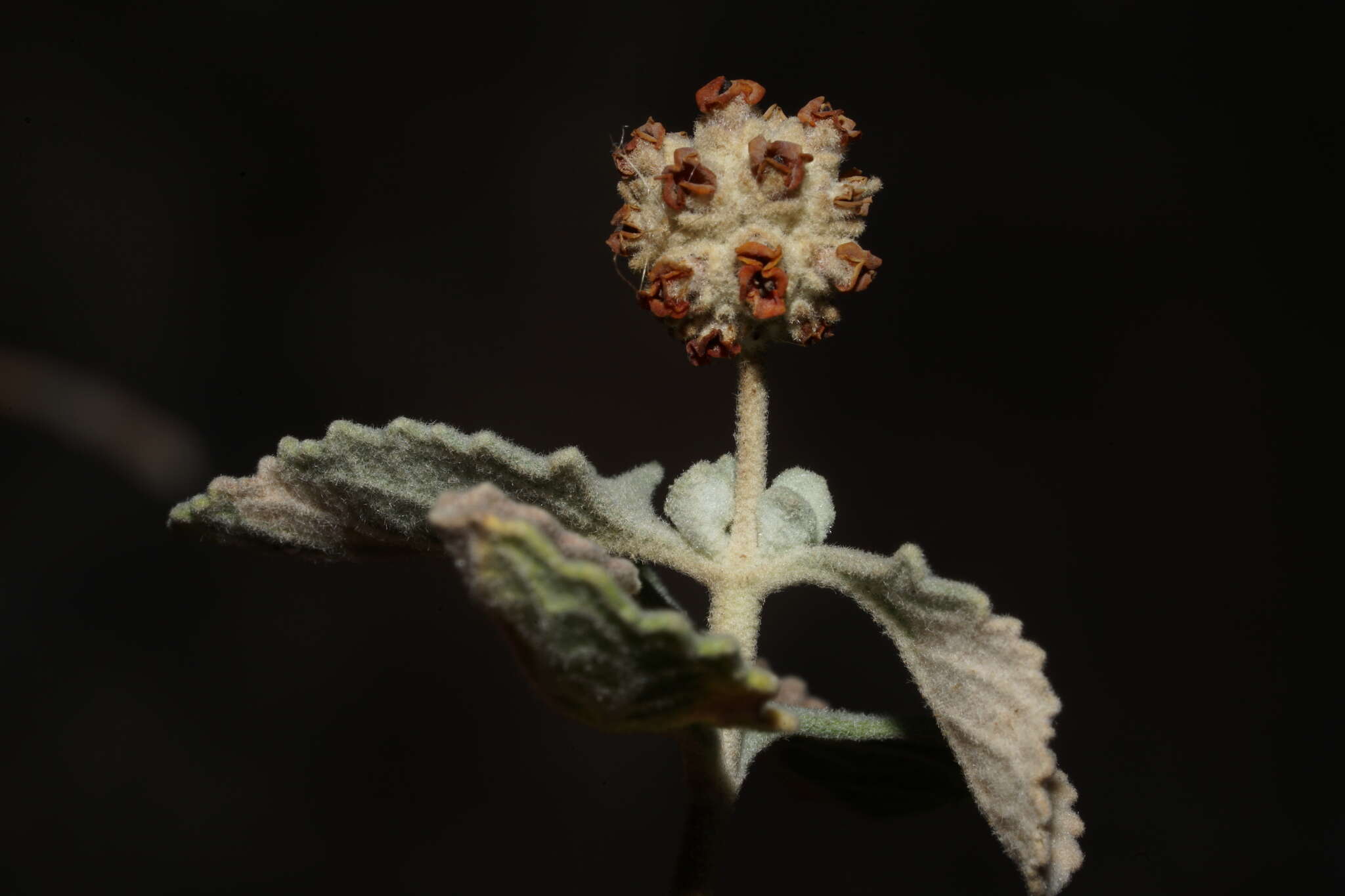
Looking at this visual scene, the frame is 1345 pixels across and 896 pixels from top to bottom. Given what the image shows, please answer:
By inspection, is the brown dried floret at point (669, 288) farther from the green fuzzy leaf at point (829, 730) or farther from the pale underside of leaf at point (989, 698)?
the green fuzzy leaf at point (829, 730)

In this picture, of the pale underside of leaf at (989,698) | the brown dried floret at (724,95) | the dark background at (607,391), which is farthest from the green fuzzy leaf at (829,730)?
the dark background at (607,391)

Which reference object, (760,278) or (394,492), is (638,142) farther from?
(394,492)

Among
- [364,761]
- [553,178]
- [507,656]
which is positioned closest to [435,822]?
[364,761]

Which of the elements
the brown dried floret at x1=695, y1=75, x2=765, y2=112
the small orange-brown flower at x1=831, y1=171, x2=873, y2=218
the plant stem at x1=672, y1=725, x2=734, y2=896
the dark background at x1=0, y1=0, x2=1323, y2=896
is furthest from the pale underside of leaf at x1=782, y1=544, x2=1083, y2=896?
the dark background at x1=0, y1=0, x2=1323, y2=896

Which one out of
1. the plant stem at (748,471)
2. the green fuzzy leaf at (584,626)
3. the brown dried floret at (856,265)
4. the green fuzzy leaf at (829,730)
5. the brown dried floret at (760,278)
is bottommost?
the green fuzzy leaf at (584,626)

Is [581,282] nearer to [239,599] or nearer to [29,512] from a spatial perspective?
[239,599]

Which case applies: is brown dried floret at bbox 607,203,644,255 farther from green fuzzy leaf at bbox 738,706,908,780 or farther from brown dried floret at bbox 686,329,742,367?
green fuzzy leaf at bbox 738,706,908,780
